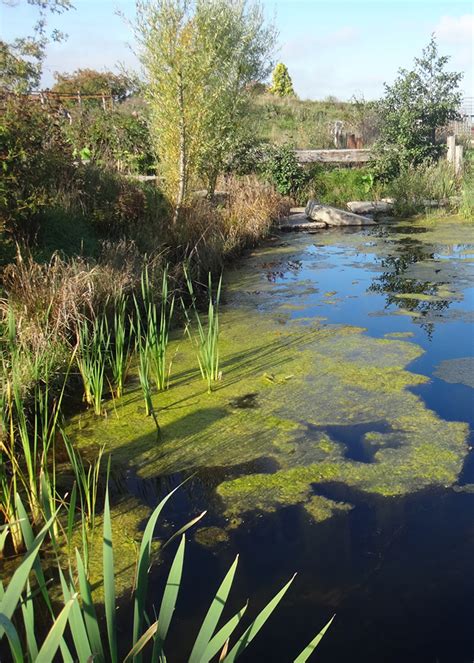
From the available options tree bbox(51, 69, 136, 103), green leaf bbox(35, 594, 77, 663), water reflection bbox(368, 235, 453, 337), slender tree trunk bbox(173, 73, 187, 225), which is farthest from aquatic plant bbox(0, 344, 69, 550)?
tree bbox(51, 69, 136, 103)

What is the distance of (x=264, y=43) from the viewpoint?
11273mm

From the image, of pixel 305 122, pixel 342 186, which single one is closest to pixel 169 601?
pixel 342 186

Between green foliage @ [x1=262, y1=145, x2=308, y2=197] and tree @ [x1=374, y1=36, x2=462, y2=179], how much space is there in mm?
1723

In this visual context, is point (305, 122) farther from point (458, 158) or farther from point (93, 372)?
point (93, 372)

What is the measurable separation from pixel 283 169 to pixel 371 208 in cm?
187

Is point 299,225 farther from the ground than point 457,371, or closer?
farther from the ground

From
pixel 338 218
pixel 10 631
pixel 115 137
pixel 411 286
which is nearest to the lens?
pixel 10 631

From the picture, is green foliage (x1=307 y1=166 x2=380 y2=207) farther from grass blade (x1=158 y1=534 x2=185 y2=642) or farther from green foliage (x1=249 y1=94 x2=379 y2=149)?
grass blade (x1=158 y1=534 x2=185 y2=642)

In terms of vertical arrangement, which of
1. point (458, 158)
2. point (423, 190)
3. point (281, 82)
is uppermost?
point (281, 82)

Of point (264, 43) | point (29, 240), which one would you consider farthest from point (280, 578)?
point (264, 43)

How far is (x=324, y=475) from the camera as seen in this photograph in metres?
2.82

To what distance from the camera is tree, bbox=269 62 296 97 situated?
27.9 metres

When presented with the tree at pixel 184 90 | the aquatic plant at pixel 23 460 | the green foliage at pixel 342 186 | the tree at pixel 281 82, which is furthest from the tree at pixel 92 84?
the aquatic plant at pixel 23 460

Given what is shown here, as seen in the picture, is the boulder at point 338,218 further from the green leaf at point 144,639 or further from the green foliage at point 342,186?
the green leaf at point 144,639
